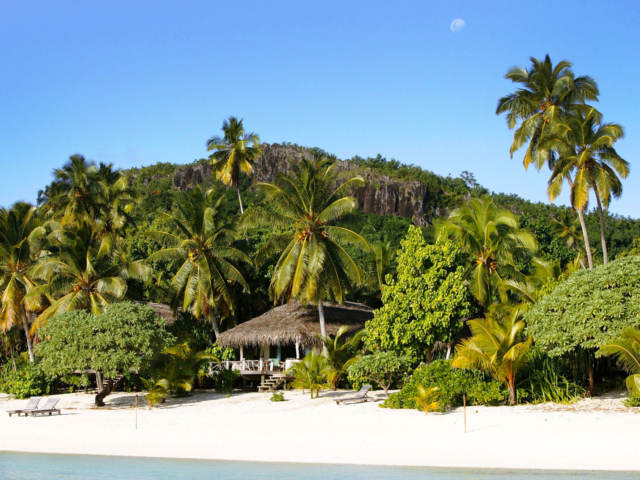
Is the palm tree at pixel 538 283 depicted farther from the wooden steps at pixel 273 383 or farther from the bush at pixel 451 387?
the wooden steps at pixel 273 383

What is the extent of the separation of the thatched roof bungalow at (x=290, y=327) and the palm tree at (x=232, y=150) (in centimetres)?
782

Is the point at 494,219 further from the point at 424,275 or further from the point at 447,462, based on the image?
the point at 447,462

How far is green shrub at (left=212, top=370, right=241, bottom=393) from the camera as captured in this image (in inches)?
938

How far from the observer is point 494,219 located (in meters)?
22.8

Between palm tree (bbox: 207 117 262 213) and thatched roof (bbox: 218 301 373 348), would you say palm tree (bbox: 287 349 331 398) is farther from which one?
palm tree (bbox: 207 117 262 213)

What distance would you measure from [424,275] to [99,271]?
13523 mm

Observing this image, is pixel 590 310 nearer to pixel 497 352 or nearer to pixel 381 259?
pixel 497 352

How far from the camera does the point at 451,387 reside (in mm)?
16469

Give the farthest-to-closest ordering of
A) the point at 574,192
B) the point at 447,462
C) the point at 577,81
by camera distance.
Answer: the point at 577,81, the point at 574,192, the point at 447,462

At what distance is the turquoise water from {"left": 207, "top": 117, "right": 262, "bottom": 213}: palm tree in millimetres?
20745

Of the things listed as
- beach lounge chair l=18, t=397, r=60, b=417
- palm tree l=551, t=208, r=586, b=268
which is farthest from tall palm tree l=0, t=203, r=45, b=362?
palm tree l=551, t=208, r=586, b=268

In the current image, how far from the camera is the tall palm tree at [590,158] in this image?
21703mm

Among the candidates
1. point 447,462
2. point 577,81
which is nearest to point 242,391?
point 447,462

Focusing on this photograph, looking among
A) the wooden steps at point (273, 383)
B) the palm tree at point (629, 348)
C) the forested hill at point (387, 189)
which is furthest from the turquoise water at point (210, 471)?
the forested hill at point (387, 189)
